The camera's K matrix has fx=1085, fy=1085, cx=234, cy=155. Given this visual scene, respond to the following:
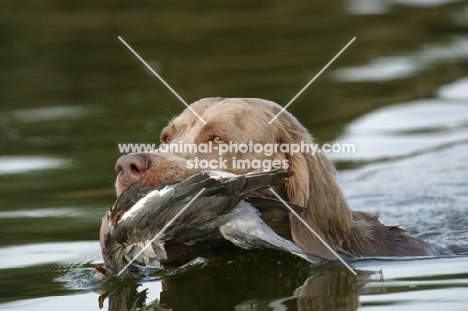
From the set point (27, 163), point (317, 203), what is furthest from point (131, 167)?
point (27, 163)

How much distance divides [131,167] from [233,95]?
6.34 metres

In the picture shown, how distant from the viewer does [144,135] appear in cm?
1124

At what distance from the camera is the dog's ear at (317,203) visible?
6.81 metres

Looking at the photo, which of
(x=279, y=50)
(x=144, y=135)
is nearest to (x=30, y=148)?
(x=144, y=135)

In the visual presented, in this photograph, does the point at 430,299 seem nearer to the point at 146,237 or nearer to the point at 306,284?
the point at 306,284

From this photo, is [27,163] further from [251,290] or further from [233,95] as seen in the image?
[251,290]

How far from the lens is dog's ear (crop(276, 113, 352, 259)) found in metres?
6.81

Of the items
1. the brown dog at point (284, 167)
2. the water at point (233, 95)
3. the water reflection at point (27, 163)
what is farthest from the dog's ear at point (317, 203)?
the water reflection at point (27, 163)

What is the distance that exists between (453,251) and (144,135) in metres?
4.50

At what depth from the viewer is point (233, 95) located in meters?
12.8

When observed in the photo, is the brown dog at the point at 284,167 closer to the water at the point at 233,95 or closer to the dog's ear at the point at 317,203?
the dog's ear at the point at 317,203

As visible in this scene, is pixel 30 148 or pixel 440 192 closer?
pixel 440 192

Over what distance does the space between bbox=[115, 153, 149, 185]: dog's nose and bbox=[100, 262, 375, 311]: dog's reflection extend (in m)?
0.64

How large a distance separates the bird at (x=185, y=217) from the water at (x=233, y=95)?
31cm
